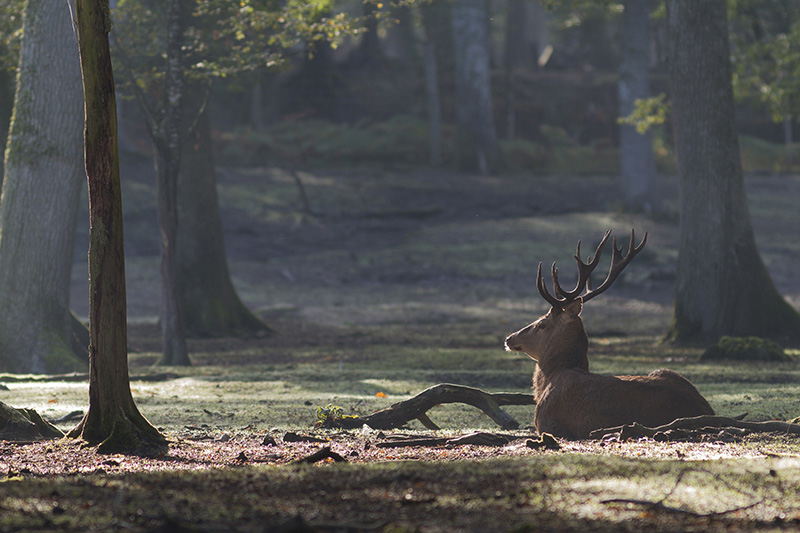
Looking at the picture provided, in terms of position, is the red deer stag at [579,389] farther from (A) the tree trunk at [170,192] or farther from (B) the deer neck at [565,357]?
(A) the tree trunk at [170,192]

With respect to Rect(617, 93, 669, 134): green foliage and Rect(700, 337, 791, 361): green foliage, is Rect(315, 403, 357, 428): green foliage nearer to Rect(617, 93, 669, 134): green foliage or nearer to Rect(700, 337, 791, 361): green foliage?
Rect(700, 337, 791, 361): green foliage

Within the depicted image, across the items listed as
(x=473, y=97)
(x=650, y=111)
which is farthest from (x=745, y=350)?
(x=473, y=97)

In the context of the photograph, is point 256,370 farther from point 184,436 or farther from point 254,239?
point 254,239

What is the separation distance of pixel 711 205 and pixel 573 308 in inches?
324

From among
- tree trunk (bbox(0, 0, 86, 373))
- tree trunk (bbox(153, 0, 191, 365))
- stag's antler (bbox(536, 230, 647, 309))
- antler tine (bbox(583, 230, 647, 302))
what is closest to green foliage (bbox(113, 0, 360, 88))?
tree trunk (bbox(153, 0, 191, 365))

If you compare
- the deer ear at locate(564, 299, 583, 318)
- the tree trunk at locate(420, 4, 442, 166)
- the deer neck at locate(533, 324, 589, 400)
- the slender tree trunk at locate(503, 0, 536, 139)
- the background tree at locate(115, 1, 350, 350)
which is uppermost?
the slender tree trunk at locate(503, 0, 536, 139)

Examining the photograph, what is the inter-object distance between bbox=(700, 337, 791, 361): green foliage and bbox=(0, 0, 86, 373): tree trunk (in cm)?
849

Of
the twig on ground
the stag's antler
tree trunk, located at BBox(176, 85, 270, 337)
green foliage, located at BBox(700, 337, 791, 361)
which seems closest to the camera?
the twig on ground

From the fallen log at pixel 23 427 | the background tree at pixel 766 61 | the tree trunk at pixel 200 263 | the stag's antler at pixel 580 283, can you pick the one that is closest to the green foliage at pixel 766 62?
the background tree at pixel 766 61

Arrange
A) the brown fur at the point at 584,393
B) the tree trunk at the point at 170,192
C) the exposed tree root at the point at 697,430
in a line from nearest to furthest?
the exposed tree root at the point at 697,430 < the brown fur at the point at 584,393 < the tree trunk at the point at 170,192

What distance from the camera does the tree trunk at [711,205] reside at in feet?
47.2

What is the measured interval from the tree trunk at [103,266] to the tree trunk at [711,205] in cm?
1038

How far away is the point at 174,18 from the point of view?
13641 millimetres

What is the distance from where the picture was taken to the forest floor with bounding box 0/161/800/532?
4.19 m
